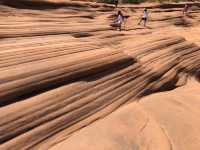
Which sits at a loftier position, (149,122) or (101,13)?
(149,122)

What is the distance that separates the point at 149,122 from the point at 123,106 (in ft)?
1.98

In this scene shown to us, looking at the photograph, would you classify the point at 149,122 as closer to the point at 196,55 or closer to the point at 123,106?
the point at 123,106

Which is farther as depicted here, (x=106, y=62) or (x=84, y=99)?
(x=106, y=62)

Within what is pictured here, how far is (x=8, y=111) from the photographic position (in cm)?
469

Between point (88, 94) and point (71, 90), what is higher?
point (71, 90)

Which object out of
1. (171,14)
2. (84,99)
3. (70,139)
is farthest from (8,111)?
(171,14)

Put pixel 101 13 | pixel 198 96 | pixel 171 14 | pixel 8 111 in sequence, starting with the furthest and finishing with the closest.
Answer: pixel 171 14, pixel 101 13, pixel 198 96, pixel 8 111

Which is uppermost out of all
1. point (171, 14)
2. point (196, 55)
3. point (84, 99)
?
point (84, 99)

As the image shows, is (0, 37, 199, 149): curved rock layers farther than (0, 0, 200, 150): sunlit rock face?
No

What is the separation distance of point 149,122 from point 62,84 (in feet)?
5.15

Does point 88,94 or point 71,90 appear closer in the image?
point 71,90

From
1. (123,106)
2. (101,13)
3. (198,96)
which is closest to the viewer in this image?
(123,106)

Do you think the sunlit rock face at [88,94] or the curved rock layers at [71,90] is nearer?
the curved rock layers at [71,90]

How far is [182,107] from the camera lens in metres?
→ 6.75
